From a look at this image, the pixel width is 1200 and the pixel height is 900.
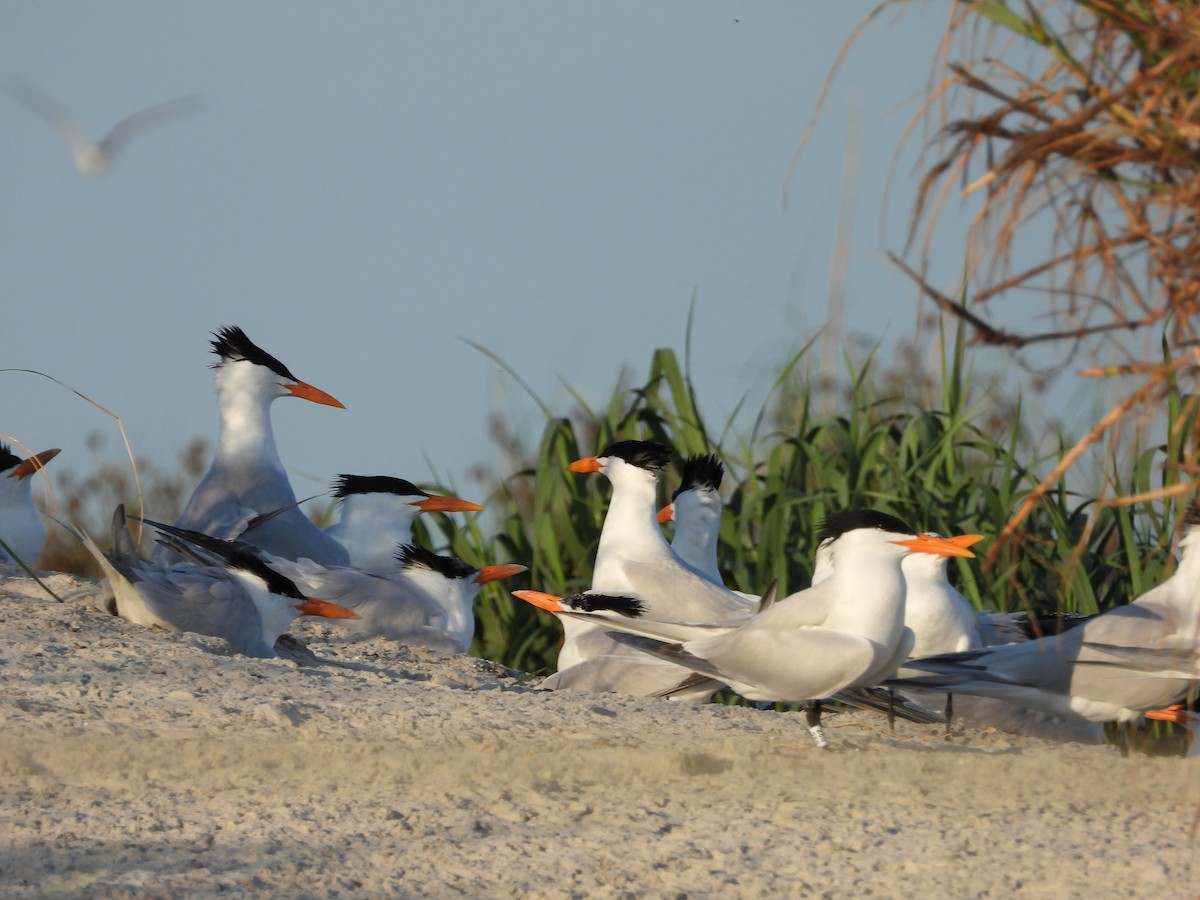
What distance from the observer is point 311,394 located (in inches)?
299

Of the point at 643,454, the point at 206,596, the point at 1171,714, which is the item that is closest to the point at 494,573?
the point at 643,454

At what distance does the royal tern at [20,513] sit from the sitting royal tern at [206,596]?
2.08 metres

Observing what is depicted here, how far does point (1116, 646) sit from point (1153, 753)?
0.72 m

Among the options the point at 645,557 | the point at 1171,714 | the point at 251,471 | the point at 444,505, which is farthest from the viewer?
the point at 444,505

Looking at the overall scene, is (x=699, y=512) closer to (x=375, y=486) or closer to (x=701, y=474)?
(x=701, y=474)

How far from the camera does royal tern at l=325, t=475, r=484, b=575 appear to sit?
7727mm

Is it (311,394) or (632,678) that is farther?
(311,394)

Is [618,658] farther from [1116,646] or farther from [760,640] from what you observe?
[1116,646]

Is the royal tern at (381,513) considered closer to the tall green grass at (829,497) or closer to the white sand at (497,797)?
the tall green grass at (829,497)

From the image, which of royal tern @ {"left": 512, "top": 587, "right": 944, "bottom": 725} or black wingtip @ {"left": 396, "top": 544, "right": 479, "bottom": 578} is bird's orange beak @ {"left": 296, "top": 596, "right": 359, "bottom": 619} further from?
black wingtip @ {"left": 396, "top": 544, "right": 479, "bottom": 578}

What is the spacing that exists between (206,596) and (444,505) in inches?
110

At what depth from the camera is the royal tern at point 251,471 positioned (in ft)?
21.5

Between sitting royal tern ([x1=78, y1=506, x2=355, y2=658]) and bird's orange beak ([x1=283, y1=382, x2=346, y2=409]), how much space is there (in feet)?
7.67

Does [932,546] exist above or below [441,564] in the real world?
above
